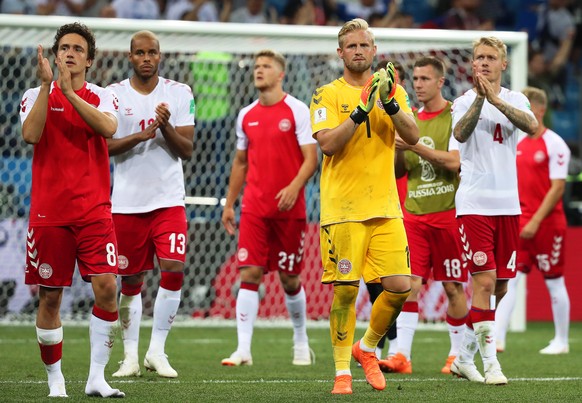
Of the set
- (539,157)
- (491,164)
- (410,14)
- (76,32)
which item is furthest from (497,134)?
(410,14)

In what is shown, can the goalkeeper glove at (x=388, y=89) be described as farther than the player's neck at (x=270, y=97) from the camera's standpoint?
No

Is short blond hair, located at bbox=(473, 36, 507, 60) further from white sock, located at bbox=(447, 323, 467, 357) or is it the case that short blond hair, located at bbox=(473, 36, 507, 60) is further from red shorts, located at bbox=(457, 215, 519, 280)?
white sock, located at bbox=(447, 323, 467, 357)

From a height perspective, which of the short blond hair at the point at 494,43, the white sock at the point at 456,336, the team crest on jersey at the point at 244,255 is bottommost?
the white sock at the point at 456,336

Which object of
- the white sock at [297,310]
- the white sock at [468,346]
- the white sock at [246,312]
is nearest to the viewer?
the white sock at [468,346]

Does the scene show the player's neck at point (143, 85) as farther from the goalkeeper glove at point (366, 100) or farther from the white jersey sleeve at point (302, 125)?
the goalkeeper glove at point (366, 100)

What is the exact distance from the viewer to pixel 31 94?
260 inches

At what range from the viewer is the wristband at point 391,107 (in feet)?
22.1

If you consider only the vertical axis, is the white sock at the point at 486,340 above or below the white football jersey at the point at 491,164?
below

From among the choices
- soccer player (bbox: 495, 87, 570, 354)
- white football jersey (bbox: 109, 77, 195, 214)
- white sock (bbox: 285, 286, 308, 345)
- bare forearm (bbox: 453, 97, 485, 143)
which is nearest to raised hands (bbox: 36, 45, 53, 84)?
white football jersey (bbox: 109, 77, 195, 214)

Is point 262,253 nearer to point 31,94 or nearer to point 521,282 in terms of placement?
point 31,94

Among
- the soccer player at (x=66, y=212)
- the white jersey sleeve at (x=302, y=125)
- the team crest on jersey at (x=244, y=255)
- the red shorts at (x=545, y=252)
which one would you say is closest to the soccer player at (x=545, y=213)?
the red shorts at (x=545, y=252)

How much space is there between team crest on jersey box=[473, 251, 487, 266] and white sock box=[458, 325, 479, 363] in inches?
22.1

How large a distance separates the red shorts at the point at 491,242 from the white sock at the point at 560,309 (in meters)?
3.26

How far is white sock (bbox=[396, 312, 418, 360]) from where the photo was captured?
879 cm
